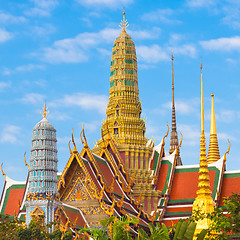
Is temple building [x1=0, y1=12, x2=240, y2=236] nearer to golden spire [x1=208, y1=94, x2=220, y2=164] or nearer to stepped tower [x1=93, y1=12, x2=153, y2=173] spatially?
stepped tower [x1=93, y1=12, x2=153, y2=173]

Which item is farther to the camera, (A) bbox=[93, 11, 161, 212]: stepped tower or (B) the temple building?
(A) bbox=[93, 11, 161, 212]: stepped tower

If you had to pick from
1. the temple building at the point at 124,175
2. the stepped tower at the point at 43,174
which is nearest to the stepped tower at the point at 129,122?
the temple building at the point at 124,175

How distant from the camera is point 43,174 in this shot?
31516 millimetres

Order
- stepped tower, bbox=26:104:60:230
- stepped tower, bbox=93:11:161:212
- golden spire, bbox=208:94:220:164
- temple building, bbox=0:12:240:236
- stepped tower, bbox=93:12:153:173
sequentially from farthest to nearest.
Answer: golden spire, bbox=208:94:220:164, stepped tower, bbox=93:12:153:173, stepped tower, bbox=93:11:161:212, temple building, bbox=0:12:240:236, stepped tower, bbox=26:104:60:230

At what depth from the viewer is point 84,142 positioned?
3762 cm

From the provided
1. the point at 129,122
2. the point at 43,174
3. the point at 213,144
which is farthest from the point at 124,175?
the point at 213,144

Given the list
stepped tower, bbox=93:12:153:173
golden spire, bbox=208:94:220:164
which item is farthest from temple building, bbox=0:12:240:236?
golden spire, bbox=208:94:220:164

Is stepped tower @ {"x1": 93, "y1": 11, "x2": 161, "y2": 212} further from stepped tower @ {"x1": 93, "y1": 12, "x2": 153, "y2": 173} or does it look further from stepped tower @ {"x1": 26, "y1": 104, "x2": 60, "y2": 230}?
stepped tower @ {"x1": 26, "y1": 104, "x2": 60, "y2": 230}

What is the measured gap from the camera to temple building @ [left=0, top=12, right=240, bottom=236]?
34812mm

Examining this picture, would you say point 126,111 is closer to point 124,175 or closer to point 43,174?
point 124,175

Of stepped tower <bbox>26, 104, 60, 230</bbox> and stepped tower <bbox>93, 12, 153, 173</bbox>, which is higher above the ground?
stepped tower <bbox>93, 12, 153, 173</bbox>

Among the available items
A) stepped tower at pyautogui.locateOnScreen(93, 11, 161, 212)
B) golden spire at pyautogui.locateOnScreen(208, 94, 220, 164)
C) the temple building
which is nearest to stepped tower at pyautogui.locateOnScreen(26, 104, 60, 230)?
the temple building

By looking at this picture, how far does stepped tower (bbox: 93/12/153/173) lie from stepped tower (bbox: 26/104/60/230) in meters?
9.45

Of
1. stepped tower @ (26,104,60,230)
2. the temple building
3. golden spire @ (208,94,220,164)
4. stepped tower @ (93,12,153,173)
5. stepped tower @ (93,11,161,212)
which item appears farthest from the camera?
golden spire @ (208,94,220,164)
